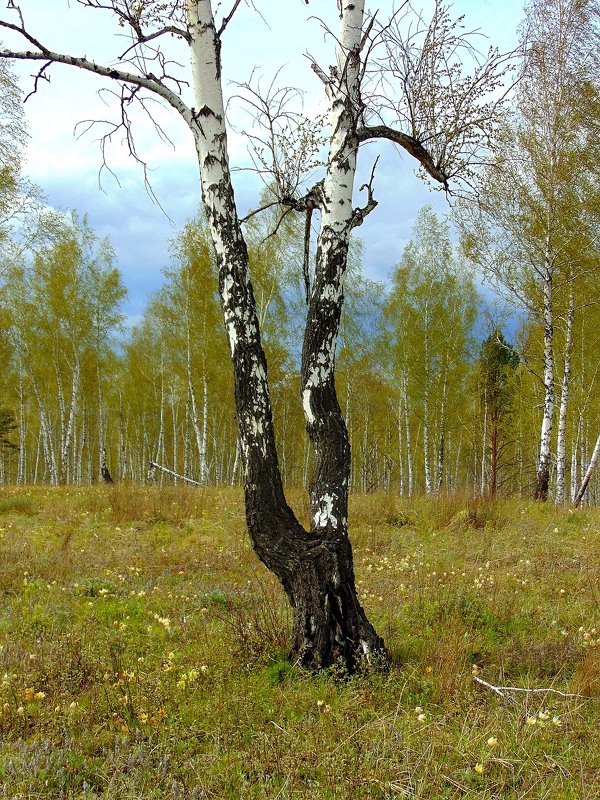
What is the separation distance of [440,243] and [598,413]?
9.97 m

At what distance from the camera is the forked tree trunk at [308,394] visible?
432 cm

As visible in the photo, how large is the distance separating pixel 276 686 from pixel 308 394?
2134 mm

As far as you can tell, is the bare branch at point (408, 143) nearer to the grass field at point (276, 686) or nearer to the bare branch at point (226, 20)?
the bare branch at point (226, 20)

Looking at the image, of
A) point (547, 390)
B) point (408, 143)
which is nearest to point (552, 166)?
point (547, 390)

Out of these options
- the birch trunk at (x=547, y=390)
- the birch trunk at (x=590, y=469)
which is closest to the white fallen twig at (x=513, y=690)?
the birch trunk at (x=590, y=469)

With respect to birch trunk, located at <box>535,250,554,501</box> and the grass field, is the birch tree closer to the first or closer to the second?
birch trunk, located at <box>535,250,554,501</box>

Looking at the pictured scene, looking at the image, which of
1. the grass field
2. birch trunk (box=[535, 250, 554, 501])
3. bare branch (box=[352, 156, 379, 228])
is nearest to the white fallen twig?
the grass field

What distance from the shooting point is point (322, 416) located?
459 centimetres

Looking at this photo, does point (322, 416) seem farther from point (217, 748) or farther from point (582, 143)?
point (582, 143)

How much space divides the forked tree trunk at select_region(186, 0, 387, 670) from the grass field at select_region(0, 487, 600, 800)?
41 centimetres

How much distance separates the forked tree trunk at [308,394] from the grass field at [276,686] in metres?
0.41

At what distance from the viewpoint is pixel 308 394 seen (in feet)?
15.2

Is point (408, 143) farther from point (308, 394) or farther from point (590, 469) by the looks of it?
point (590, 469)

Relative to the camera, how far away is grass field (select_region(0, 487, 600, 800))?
3.06 meters
